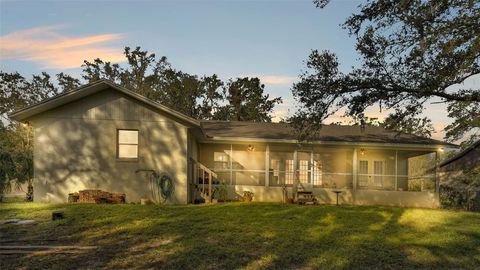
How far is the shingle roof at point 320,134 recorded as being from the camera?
776 inches

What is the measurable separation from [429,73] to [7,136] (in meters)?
32.6

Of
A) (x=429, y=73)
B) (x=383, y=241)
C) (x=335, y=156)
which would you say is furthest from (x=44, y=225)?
(x=335, y=156)

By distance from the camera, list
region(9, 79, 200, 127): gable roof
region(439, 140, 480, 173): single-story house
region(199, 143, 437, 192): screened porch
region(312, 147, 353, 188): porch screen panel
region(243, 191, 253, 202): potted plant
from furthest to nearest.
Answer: region(439, 140, 480, 173): single-story house, region(312, 147, 353, 188): porch screen panel, region(199, 143, 437, 192): screened porch, region(243, 191, 253, 202): potted plant, region(9, 79, 200, 127): gable roof

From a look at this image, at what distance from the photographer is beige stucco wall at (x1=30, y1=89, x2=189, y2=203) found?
53.3ft

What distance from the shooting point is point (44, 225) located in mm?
10227

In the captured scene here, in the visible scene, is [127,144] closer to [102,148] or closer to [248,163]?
[102,148]

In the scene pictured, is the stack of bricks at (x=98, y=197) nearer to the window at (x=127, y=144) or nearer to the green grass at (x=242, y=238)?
the window at (x=127, y=144)

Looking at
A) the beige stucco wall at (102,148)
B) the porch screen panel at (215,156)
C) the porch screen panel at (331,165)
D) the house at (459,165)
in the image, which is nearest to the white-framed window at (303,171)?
the porch screen panel at (331,165)

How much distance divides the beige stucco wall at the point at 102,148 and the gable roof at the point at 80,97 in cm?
29

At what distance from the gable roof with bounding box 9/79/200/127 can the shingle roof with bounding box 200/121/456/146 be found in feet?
12.2

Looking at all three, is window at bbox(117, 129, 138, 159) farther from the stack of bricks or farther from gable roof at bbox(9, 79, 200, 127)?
the stack of bricks

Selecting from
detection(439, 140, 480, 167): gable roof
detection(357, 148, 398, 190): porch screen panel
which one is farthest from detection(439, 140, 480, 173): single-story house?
detection(357, 148, 398, 190): porch screen panel

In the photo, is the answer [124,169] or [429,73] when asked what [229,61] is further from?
[429,73]

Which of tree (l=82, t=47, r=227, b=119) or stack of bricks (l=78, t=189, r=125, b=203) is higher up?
tree (l=82, t=47, r=227, b=119)
